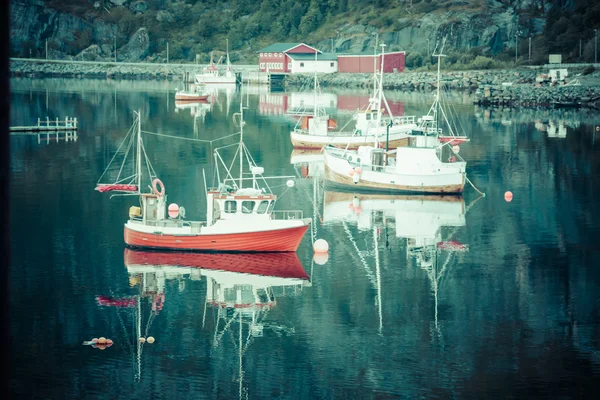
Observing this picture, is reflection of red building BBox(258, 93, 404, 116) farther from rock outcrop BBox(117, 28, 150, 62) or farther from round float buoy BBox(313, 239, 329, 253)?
rock outcrop BBox(117, 28, 150, 62)

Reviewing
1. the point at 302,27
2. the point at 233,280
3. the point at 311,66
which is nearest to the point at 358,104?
the point at 311,66

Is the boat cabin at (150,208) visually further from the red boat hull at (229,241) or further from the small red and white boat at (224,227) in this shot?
the red boat hull at (229,241)

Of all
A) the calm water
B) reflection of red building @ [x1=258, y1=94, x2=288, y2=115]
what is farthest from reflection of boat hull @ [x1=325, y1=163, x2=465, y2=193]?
reflection of red building @ [x1=258, y1=94, x2=288, y2=115]

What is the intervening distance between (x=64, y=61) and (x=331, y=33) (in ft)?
143

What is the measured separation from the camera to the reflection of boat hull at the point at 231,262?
75.8ft

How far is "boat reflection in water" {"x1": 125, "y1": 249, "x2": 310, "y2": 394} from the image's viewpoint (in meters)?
19.4

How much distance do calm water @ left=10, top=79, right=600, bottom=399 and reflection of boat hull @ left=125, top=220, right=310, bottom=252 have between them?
1.10ft

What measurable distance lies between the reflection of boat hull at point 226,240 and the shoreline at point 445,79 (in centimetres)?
5712

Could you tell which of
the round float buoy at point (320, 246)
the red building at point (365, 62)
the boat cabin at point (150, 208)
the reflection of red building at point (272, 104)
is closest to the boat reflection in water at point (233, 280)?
the boat cabin at point (150, 208)

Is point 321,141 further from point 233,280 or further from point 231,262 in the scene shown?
point 233,280

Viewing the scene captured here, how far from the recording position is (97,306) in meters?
20.3

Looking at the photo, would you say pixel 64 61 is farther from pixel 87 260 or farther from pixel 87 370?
pixel 87 370

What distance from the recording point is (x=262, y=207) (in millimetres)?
23141

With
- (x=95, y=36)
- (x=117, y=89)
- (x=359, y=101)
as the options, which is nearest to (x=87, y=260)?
(x=359, y=101)
